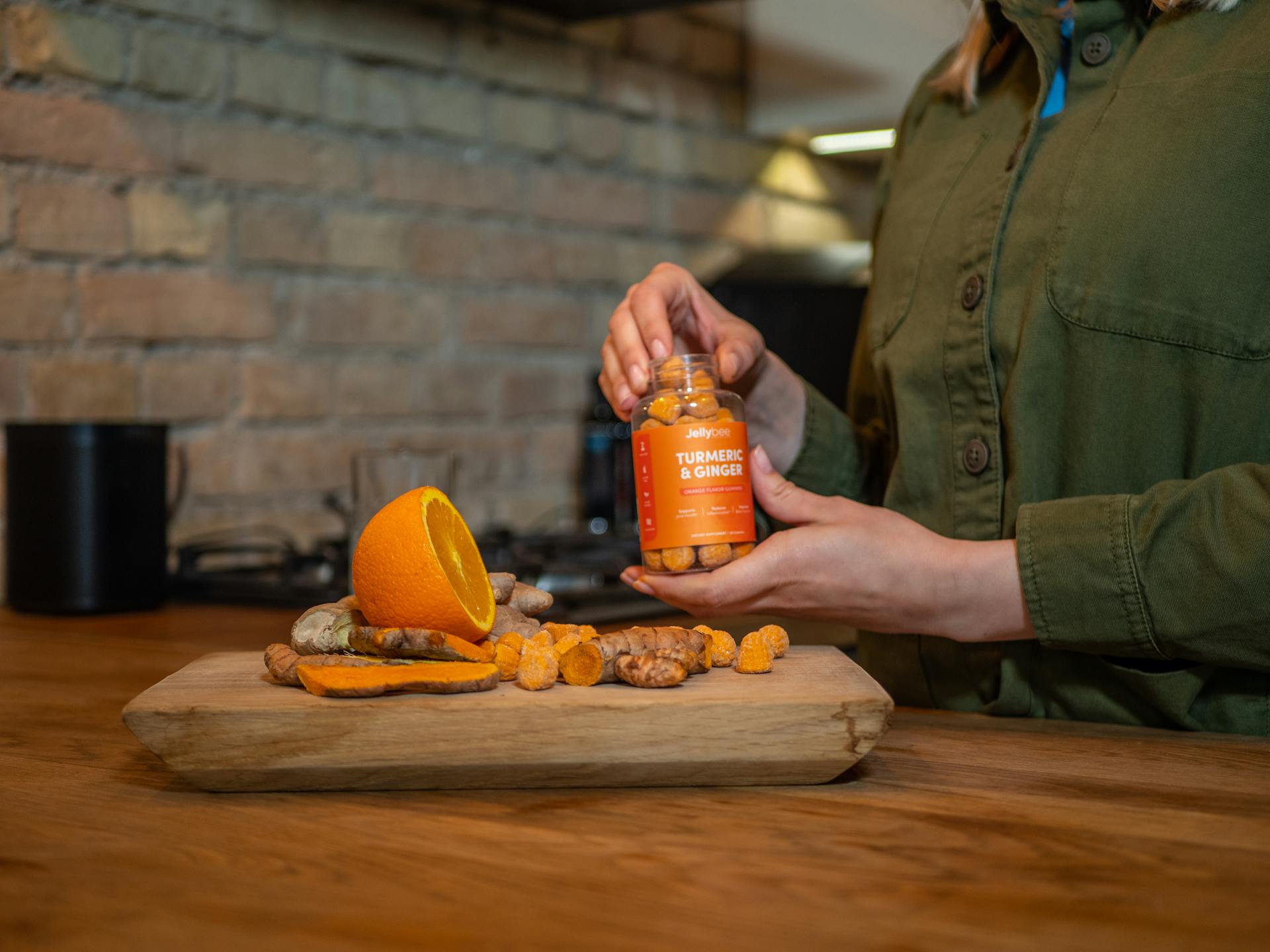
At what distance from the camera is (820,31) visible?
2482mm

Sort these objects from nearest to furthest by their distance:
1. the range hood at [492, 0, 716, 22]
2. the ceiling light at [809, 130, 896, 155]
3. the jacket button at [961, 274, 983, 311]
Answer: the jacket button at [961, 274, 983, 311] → the range hood at [492, 0, 716, 22] → the ceiling light at [809, 130, 896, 155]

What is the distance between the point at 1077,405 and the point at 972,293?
14 cm

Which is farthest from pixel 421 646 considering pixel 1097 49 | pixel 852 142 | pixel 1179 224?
pixel 852 142

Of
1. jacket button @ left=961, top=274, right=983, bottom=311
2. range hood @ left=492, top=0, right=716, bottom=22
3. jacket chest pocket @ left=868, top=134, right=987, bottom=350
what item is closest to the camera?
jacket button @ left=961, top=274, right=983, bottom=311

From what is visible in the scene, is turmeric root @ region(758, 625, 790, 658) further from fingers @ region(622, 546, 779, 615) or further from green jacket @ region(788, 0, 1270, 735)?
green jacket @ region(788, 0, 1270, 735)

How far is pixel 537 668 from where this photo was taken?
0.76 meters

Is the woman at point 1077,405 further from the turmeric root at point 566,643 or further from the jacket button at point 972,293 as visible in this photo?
the turmeric root at point 566,643

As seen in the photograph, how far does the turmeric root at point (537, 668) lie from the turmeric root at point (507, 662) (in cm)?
2

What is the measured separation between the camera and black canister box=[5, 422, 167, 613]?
1501 millimetres

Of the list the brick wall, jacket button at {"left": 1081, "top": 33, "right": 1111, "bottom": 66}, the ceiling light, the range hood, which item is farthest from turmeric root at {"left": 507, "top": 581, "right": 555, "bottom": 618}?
the ceiling light

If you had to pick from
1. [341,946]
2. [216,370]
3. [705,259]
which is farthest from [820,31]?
[341,946]

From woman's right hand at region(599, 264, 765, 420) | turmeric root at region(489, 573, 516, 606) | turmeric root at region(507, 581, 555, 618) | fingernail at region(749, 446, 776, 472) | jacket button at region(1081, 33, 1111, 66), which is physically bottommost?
turmeric root at region(507, 581, 555, 618)

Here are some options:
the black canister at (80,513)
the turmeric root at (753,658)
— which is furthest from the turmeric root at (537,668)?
the black canister at (80,513)

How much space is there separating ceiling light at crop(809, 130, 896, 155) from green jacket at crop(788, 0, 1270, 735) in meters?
1.48
